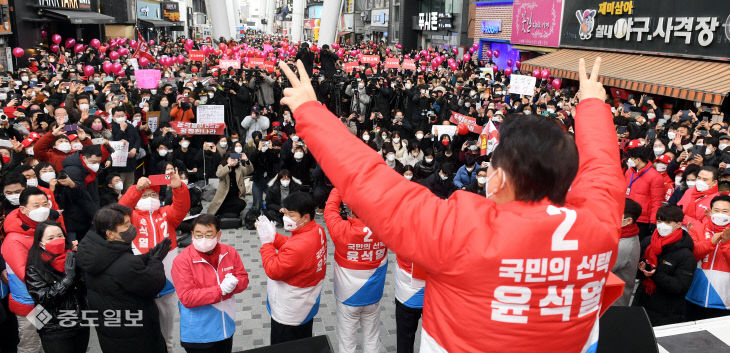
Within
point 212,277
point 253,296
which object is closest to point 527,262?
point 212,277

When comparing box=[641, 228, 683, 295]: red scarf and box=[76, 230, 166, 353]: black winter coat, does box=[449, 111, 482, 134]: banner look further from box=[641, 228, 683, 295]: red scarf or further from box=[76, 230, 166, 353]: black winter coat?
box=[76, 230, 166, 353]: black winter coat

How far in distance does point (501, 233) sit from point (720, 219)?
174 inches

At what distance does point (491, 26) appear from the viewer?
28766 millimetres

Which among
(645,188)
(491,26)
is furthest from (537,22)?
(645,188)

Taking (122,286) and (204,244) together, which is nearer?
(122,286)

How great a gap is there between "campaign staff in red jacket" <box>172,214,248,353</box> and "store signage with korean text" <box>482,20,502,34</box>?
1062 inches

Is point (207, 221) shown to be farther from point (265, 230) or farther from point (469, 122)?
point (469, 122)

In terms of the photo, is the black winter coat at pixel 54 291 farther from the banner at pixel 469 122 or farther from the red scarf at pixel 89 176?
the banner at pixel 469 122

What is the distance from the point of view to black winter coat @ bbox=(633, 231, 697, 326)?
436 cm

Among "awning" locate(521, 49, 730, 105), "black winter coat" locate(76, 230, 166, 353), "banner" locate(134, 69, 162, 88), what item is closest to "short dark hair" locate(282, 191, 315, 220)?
"black winter coat" locate(76, 230, 166, 353)

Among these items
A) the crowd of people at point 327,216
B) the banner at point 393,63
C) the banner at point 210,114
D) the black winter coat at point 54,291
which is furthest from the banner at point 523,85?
the black winter coat at point 54,291

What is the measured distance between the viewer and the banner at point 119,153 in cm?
783

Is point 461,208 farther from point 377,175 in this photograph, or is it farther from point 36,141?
point 36,141

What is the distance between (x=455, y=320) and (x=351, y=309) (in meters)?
3.33
